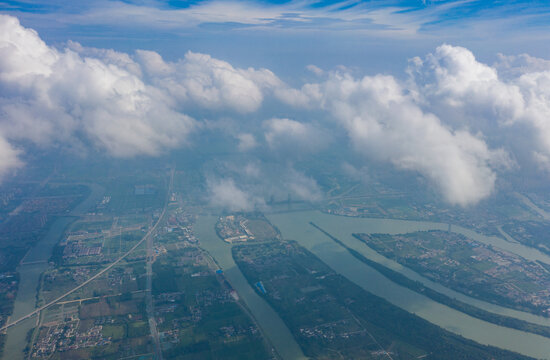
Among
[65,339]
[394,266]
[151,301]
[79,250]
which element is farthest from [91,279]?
[394,266]

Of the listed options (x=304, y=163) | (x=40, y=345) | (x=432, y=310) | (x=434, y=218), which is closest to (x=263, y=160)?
(x=304, y=163)

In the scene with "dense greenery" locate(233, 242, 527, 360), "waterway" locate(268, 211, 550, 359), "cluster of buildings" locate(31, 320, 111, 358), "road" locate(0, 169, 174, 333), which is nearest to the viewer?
"cluster of buildings" locate(31, 320, 111, 358)

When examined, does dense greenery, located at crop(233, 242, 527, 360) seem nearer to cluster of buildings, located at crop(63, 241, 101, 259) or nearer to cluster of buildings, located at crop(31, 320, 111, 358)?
cluster of buildings, located at crop(31, 320, 111, 358)

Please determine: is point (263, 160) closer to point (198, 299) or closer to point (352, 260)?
point (352, 260)

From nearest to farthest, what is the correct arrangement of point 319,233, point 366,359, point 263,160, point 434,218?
point 366,359 < point 319,233 < point 434,218 < point 263,160

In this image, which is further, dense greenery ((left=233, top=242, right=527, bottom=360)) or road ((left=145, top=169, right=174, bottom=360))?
road ((left=145, top=169, right=174, bottom=360))

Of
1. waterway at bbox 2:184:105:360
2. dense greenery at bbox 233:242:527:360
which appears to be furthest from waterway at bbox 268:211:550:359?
waterway at bbox 2:184:105:360
